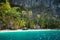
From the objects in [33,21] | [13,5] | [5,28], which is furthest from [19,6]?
[5,28]

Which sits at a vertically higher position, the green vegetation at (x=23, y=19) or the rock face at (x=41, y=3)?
the rock face at (x=41, y=3)

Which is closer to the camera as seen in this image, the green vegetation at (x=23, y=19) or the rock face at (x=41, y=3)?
the green vegetation at (x=23, y=19)

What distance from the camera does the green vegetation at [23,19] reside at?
3305 inches

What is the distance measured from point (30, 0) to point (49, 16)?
38.4 feet

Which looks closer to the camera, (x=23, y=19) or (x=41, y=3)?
(x=23, y=19)

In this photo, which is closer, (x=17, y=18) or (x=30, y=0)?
(x=17, y=18)

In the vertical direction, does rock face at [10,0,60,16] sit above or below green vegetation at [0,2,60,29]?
above

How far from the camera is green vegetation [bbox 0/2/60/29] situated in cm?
8394

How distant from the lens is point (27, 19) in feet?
306

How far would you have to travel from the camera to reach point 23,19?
305 ft

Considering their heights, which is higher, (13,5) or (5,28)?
(13,5)

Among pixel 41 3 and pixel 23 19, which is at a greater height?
pixel 41 3

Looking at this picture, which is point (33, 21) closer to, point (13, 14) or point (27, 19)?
point (27, 19)

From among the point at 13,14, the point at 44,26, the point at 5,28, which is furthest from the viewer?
the point at 44,26
